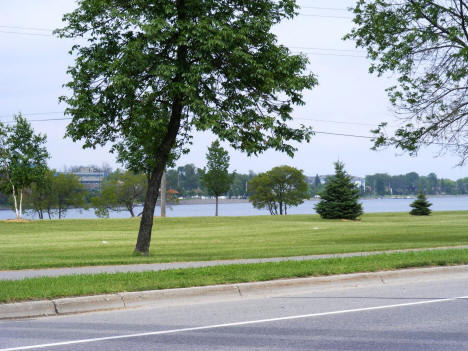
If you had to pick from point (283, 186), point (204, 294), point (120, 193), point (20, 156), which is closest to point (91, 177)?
point (120, 193)

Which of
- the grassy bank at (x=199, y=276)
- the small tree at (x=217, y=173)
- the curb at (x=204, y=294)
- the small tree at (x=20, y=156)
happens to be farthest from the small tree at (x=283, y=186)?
the curb at (x=204, y=294)

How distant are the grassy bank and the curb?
250 millimetres

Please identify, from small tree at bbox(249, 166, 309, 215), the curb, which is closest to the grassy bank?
the curb

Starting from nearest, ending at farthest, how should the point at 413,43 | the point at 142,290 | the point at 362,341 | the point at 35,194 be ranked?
the point at 362,341
the point at 142,290
the point at 413,43
the point at 35,194

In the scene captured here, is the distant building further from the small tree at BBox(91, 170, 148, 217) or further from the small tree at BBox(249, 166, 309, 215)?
the small tree at BBox(249, 166, 309, 215)

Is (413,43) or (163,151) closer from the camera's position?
(163,151)

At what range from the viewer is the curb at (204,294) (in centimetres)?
793

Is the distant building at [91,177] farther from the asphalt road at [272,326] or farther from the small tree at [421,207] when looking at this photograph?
the asphalt road at [272,326]

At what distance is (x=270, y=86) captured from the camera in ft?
52.1

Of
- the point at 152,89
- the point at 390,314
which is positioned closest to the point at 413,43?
the point at 152,89

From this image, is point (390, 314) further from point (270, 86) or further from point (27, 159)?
point (27, 159)

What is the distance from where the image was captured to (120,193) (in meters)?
89.2

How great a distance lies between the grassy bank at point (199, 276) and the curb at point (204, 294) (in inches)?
9.8

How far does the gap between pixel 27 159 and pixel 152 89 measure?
31729mm
